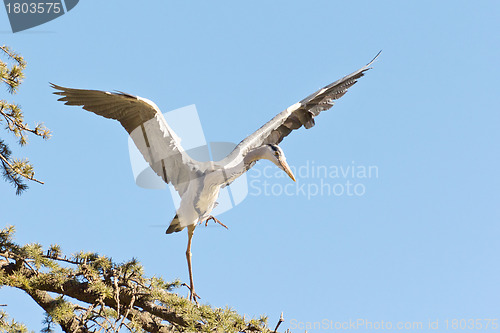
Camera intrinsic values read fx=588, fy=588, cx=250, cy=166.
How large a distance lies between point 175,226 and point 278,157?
112 cm

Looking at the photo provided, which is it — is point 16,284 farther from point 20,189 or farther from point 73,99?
point 73,99

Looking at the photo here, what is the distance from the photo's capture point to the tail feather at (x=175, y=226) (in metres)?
5.28

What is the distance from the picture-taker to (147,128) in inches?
199

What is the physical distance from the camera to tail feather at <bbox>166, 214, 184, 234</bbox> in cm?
528

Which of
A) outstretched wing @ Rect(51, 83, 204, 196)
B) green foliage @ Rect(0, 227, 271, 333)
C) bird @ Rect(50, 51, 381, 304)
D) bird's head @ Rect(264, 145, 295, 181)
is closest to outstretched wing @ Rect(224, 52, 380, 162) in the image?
bird @ Rect(50, 51, 381, 304)

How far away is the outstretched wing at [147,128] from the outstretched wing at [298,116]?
0.44m

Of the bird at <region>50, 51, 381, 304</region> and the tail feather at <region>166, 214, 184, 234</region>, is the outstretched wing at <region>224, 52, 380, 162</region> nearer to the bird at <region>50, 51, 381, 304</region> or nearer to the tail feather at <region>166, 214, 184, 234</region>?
the bird at <region>50, 51, 381, 304</region>

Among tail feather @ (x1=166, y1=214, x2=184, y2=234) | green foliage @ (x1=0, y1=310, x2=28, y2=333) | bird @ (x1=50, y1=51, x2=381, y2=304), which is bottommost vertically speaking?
green foliage @ (x1=0, y1=310, x2=28, y2=333)

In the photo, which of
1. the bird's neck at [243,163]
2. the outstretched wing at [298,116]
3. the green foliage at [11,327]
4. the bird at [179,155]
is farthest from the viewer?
the outstretched wing at [298,116]

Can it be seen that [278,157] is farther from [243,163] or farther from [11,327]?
[11,327]

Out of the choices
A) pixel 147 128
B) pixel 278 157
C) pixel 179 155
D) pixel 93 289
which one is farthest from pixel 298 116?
pixel 93 289

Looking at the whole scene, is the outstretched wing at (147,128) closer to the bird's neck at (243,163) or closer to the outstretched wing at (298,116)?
the bird's neck at (243,163)

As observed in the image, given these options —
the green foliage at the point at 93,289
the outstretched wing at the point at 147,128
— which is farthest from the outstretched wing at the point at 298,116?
the green foliage at the point at 93,289

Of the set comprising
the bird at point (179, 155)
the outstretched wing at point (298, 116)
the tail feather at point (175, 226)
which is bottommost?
the tail feather at point (175, 226)
